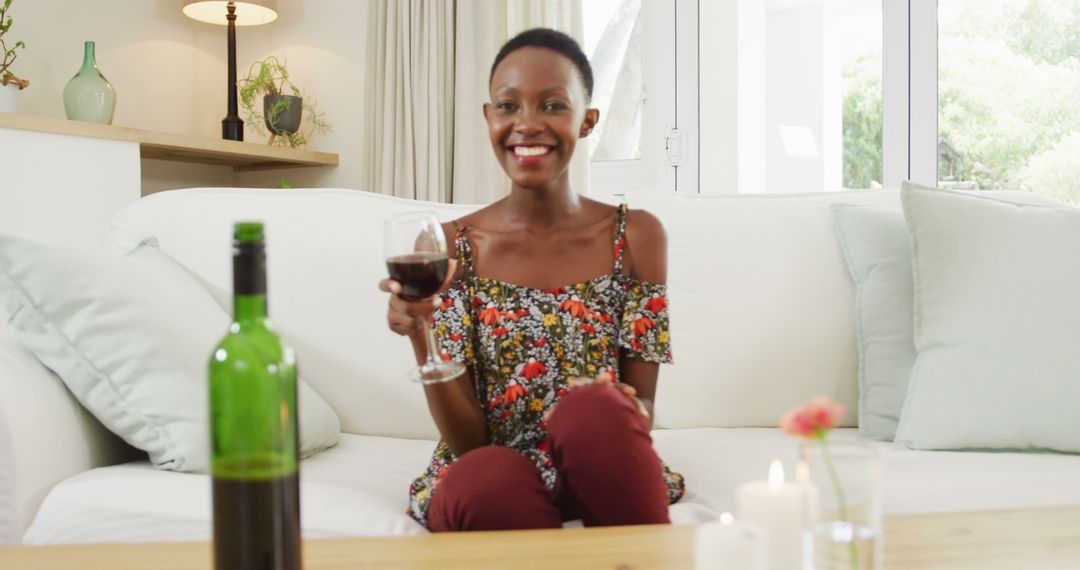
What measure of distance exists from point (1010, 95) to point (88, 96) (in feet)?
10.1

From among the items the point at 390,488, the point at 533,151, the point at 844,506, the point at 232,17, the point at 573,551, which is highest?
the point at 232,17

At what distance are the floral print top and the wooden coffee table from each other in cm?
57

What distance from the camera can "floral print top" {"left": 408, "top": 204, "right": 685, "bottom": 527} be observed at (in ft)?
4.88

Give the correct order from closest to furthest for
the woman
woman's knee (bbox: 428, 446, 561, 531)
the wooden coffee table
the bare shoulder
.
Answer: the wooden coffee table, woman's knee (bbox: 428, 446, 561, 531), the woman, the bare shoulder

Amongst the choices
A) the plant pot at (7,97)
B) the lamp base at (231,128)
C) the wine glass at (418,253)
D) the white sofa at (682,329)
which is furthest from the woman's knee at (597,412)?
the lamp base at (231,128)

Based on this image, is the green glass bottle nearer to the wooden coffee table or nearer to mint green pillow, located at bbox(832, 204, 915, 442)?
the wooden coffee table

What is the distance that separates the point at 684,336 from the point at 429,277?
3.03 ft

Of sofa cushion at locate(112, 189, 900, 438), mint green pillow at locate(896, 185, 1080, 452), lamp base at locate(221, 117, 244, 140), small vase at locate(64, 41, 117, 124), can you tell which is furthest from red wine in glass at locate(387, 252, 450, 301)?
lamp base at locate(221, 117, 244, 140)

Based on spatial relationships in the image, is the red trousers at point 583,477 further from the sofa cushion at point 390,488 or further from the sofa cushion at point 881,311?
the sofa cushion at point 881,311

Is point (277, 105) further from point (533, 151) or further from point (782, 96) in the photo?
point (533, 151)

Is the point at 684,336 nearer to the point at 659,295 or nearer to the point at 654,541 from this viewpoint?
the point at 659,295

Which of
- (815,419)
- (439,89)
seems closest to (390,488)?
Answer: (815,419)

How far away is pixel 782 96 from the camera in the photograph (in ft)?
11.7

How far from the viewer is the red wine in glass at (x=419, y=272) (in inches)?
44.0
